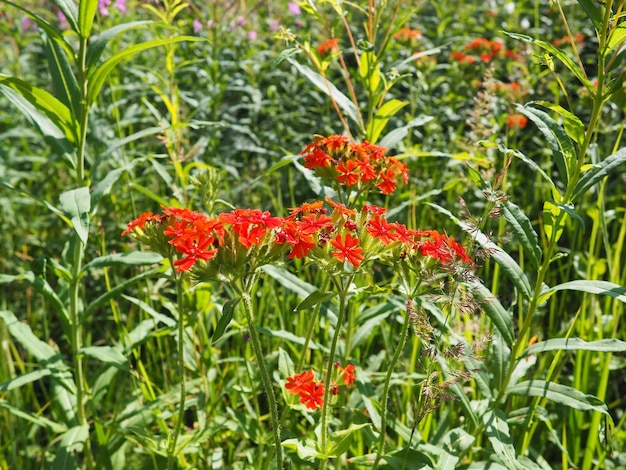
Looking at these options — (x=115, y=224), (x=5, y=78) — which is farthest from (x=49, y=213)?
(x=5, y=78)

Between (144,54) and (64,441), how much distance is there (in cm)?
430

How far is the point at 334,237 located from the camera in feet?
5.47

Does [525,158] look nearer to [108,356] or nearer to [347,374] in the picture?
[347,374]

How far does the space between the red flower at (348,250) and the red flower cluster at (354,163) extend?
→ 479 mm

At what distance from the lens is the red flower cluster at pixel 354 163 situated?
6.59 ft

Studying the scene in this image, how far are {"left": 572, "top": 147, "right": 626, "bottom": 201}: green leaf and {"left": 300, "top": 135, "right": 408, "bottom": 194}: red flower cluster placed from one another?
22.5 inches

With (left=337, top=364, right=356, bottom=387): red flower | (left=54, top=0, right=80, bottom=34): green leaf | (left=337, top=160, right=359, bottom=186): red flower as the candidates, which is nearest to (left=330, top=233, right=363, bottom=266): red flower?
(left=337, top=160, right=359, bottom=186): red flower

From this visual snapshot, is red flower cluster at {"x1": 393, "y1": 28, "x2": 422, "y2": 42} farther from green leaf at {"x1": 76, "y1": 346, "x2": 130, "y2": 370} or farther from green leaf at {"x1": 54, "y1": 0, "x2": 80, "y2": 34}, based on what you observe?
green leaf at {"x1": 76, "y1": 346, "x2": 130, "y2": 370}

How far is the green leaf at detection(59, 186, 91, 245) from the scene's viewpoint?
1.93 m

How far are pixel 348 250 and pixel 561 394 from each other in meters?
0.91

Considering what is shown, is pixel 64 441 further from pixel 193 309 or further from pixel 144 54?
pixel 144 54

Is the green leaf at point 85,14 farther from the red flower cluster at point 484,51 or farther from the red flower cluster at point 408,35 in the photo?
the red flower cluster at point 484,51

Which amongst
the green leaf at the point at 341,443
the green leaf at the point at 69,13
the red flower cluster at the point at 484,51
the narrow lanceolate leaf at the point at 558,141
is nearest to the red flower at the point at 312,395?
the green leaf at the point at 341,443

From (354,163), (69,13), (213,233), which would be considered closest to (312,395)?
(213,233)
